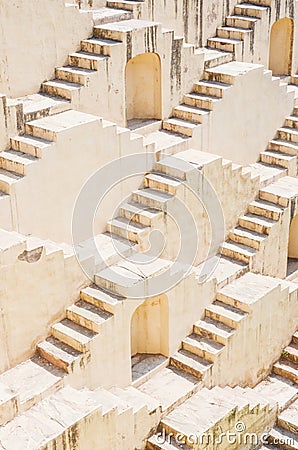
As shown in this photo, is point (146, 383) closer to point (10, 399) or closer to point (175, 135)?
point (10, 399)

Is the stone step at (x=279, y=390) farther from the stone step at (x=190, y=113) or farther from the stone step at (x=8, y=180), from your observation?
the stone step at (x=8, y=180)

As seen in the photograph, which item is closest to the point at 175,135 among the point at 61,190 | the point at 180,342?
the point at 61,190

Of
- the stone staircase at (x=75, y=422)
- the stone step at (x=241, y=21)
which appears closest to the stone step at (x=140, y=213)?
the stone staircase at (x=75, y=422)

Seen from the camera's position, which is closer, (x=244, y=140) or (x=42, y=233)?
(x=42, y=233)

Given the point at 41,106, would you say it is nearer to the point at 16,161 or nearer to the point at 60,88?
the point at 60,88

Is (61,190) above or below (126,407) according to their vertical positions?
above

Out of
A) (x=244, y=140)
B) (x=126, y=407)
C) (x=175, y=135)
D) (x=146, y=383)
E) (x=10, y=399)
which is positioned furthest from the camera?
(x=244, y=140)

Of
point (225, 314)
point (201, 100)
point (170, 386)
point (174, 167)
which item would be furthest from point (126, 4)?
point (170, 386)

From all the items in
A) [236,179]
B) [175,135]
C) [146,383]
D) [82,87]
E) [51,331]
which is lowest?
[146,383]

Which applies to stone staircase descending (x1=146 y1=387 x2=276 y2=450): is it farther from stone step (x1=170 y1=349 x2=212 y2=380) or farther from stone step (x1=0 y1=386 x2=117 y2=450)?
stone step (x1=0 y1=386 x2=117 y2=450)
